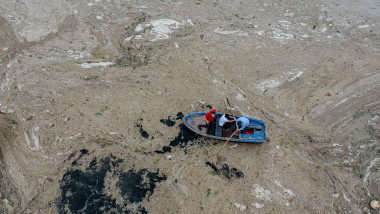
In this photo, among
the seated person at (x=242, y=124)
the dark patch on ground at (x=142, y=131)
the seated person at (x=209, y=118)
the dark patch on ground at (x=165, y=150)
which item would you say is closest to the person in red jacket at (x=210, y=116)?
the seated person at (x=209, y=118)

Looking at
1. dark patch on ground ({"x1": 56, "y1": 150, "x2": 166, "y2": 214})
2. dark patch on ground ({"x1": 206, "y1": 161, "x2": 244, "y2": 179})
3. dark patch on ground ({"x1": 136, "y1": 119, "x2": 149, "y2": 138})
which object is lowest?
dark patch on ground ({"x1": 56, "y1": 150, "x2": 166, "y2": 214})

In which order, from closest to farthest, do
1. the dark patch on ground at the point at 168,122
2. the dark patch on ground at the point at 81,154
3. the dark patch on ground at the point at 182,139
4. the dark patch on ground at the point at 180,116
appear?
the dark patch on ground at the point at 81,154 → the dark patch on ground at the point at 182,139 → the dark patch on ground at the point at 168,122 → the dark patch on ground at the point at 180,116

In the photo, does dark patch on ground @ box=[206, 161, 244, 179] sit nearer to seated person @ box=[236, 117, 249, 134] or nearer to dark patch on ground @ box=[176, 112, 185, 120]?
seated person @ box=[236, 117, 249, 134]

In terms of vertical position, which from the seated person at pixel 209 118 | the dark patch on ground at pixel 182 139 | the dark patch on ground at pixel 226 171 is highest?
the seated person at pixel 209 118

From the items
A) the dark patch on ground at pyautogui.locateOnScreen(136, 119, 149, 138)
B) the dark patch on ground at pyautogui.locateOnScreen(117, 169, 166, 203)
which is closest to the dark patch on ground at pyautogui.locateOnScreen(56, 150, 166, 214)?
the dark patch on ground at pyautogui.locateOnScreen(117, 169, 166, 203)

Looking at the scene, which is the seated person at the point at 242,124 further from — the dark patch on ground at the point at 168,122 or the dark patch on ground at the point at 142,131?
the dark patch on ground at the point at 142,131

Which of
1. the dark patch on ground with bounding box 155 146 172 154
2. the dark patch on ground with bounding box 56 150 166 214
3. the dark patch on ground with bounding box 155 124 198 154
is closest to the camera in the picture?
the dark patch on ground with bounding box 56 150 166 214
